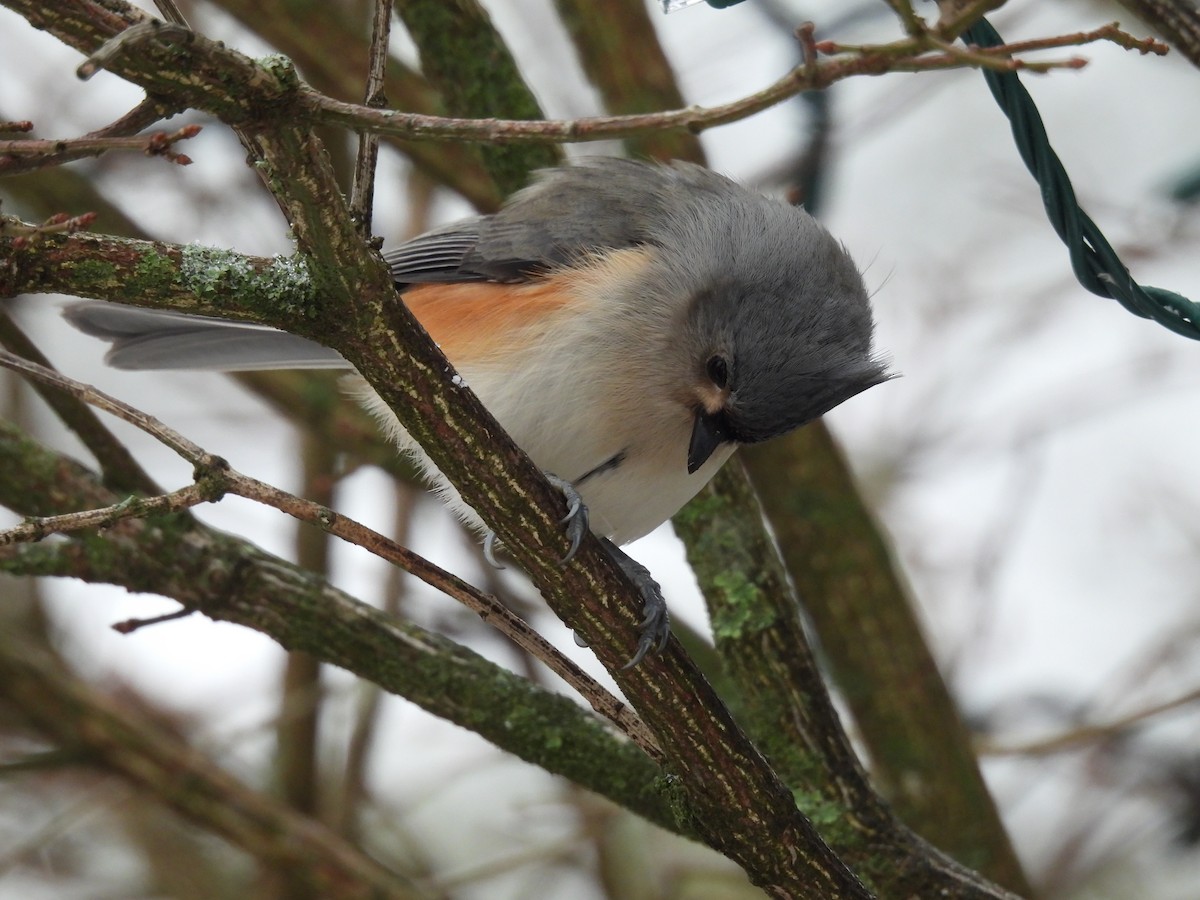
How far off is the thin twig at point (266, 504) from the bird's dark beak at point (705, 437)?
0.56 meters

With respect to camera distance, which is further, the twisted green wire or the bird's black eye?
the bird's black eye

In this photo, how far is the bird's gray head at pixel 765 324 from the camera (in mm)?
2592

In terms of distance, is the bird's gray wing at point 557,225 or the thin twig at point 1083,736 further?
the thin twig at point 1083,736

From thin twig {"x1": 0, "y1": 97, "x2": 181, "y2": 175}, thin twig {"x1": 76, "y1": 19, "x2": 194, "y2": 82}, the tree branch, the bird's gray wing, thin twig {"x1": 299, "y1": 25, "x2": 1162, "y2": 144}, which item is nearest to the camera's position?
thin twig {"x1": 76, "y1": 19, "x2": 194, "y2": 82}

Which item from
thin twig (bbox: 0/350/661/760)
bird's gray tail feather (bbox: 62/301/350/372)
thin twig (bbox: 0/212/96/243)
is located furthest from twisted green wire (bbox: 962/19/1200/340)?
bird's gray tail feather (bbox: 62/301/350/372)

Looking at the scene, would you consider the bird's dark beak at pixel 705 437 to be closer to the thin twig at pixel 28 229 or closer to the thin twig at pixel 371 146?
the thin twig at pixel 371 146

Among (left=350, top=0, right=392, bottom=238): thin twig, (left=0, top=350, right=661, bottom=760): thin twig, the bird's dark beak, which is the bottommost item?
(left=0, top=350, right=661, bottom=760): thin twig

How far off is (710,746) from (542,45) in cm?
Result: 377

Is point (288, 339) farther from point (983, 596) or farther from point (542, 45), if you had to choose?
point (983, 596)

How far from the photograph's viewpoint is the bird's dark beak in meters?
2.60

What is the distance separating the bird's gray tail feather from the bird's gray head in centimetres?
98

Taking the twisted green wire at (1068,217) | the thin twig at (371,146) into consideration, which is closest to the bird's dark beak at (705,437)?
the twisted green wire at (1068,217)

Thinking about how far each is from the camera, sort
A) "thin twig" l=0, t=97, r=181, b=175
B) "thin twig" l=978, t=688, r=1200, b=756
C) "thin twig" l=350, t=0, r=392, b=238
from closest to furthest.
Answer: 1. "thin twig" l=0, t=97, r=181, b=175
2. "thin twig" l=350, t=0, r=392, b=238
3. "thin twig" l=978, t=688, r=1200, b=756

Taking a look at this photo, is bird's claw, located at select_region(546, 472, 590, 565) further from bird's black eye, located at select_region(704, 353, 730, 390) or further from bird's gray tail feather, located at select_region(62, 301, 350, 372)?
bird's gray tail feather, located at select_region(62, 301, 350, 372)
